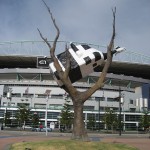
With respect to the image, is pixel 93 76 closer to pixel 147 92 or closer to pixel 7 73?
pixel 147 92

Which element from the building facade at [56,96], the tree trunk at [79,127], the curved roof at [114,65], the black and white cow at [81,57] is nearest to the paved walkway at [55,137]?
the tree trunk at [79,127]

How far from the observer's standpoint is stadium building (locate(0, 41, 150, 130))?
320 ft

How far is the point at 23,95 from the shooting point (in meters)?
110

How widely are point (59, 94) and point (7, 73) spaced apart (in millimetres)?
23142

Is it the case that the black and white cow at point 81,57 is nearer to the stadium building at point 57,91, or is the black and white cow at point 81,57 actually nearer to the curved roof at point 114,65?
the stadium building at point 57,91

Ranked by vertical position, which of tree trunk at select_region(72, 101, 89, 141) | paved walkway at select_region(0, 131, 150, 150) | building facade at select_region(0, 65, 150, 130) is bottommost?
paved walkway at select_region(0, 131, 150, 150)

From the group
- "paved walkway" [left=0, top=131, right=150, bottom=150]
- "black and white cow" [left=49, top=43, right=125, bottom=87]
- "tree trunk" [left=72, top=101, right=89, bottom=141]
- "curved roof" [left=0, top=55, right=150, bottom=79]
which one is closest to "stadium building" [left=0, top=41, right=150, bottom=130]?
"curved roof" [left=0, top=55, right=150, bottom=79]

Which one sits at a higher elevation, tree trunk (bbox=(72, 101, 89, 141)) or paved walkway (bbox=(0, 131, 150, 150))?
tree trunk (bbox=(72, 101, 89, 141))

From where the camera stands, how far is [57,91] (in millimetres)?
109812

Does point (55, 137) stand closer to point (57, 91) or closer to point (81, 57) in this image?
point (81, 57)

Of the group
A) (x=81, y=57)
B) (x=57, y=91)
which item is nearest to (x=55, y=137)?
(x=81, y=57)

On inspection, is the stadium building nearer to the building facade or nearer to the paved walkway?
the building facade

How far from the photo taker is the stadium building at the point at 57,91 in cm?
9749

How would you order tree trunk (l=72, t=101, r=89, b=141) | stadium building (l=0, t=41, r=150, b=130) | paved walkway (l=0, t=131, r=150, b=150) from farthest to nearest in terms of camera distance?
stadium building (l=0, t=41, r=150, b=130)
paved walkway (l=0, t=131, r=150, b=150)
tree trunk (l=72, t=101, r=89, b=141)
